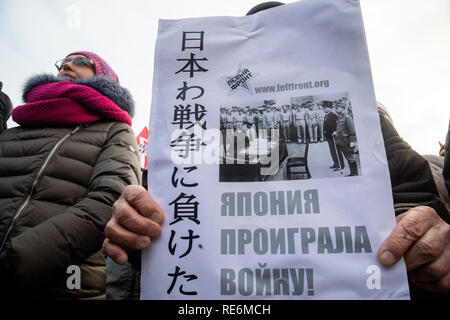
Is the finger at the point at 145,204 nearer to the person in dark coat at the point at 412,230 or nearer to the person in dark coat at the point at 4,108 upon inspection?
the person in dark coat at the point at 412,230

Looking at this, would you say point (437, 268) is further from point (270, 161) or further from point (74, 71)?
point (74, 71)

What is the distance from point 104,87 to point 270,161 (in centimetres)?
128

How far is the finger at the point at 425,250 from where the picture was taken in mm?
754

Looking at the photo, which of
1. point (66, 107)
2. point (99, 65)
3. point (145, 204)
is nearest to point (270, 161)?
point (145, 204)

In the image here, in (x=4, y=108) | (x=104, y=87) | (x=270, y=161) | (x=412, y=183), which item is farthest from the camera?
(x=4, y=108)

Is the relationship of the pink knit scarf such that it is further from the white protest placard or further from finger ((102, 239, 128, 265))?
finger ((102, 239, 128, 265))

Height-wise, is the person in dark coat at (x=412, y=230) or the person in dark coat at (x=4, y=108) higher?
the person in dark coat at (x=4, y=108)

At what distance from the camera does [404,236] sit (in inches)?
29.6

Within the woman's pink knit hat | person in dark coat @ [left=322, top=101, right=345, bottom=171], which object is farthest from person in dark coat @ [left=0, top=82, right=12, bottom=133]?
person in dark coat @ [left=322, top=101, right=345, bottom=171]

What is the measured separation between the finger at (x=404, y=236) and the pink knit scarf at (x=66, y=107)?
4.74 feet

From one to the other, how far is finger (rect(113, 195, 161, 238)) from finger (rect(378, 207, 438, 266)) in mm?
631

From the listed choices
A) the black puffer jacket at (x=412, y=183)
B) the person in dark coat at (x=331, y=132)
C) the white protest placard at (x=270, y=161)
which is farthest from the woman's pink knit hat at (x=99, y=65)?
the black puffer jacket at (x=412, y=183)

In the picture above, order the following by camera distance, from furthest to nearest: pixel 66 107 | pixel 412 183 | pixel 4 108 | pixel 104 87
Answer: pixel 4 108, pixel 104 87, pixel 66 107, pixel 412 183
